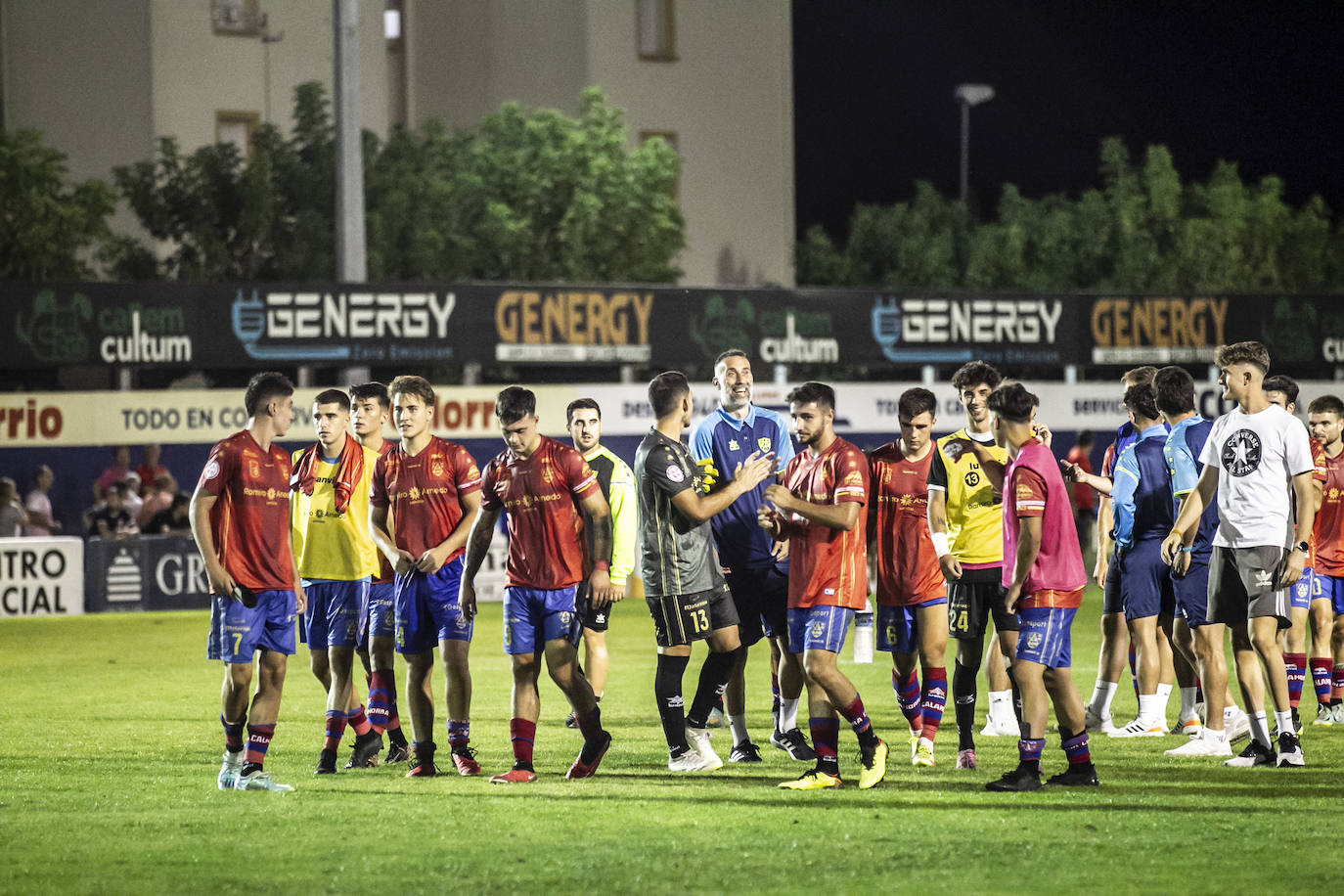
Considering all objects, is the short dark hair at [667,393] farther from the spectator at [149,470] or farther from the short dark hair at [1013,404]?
the spectator at [149,470]

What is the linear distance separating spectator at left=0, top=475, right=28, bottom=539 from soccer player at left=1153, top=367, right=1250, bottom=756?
1505cm

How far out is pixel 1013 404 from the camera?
8562 mm

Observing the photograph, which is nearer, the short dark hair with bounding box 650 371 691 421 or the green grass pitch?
the green grass pitch

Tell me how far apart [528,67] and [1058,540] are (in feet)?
106

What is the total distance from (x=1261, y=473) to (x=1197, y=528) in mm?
856

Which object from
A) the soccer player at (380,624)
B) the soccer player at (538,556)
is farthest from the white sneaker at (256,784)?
the soccer player at (538,556)

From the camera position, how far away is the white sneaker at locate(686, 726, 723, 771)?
9.56 meters

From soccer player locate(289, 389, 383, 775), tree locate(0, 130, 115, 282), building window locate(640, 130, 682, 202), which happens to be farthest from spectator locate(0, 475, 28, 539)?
building window locate(640, 130, 682, 202)

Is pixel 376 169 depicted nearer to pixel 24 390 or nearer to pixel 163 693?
Result: pixel 24 390

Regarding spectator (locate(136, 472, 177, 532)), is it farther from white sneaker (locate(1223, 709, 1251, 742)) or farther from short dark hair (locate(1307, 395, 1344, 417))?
white sneaker (locate(1223, 709, 1251, 742))

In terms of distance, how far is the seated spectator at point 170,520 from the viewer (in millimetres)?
21734

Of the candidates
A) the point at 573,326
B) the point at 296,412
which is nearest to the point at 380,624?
the point at 296,412

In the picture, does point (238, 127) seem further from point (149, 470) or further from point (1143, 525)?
point (1143, 525)

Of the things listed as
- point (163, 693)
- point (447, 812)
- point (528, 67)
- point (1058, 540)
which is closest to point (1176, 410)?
point (1058, 540)
